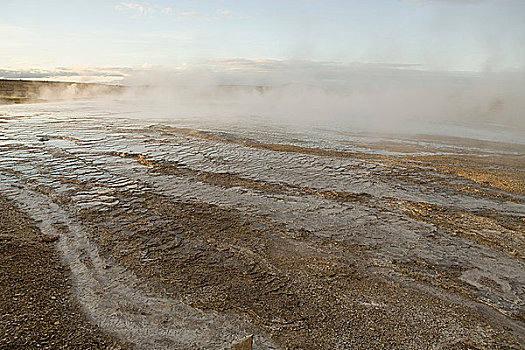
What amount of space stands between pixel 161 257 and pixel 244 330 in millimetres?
1182

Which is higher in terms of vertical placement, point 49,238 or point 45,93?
point 45,93

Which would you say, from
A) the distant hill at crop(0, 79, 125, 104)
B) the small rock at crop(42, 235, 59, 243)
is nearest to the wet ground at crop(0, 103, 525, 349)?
the small rock at crop(42, 235, 59, 243)

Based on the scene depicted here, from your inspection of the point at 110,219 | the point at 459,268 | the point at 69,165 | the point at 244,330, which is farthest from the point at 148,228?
the point at 69,165

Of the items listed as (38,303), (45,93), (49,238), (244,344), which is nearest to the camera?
(244,344)

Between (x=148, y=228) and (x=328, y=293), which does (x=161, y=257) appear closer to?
(x=148, y=228)

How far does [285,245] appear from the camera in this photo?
3400 mm

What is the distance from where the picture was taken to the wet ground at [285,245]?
2258 mm

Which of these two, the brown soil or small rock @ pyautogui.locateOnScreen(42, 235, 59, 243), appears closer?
the brown soil

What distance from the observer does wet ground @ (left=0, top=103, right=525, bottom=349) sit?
2258 millimetres

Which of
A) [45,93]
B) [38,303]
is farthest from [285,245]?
[45,93]

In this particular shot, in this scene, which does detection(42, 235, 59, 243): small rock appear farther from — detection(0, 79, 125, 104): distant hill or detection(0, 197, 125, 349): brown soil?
detection(0, 79, 125, 104): distant hill

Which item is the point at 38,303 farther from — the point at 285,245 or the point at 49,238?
the point at 285,245

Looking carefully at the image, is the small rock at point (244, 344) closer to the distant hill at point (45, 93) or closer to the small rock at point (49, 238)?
the small rock at point (49, 238)

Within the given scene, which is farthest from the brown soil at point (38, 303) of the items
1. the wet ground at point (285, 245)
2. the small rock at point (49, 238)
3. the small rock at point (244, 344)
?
the small rock at point (244, 344)
